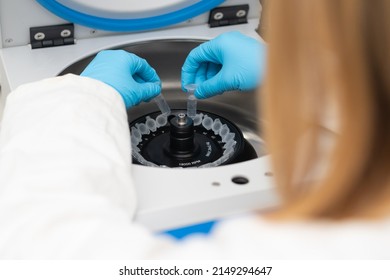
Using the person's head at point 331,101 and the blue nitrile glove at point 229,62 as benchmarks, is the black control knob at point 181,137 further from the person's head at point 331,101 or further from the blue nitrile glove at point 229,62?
the person's head at point 331,101

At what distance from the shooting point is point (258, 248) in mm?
654

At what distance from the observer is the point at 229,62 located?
4.50 feet

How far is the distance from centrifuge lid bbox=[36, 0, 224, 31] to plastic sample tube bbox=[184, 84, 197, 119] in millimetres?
241

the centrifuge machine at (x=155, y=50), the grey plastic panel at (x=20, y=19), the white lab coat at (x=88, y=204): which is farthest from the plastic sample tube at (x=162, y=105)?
the white lab coat at (x=88, y=204)

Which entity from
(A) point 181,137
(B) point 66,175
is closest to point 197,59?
(A) point 181,137

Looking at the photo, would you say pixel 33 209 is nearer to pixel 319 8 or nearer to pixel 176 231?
pixel 176 231

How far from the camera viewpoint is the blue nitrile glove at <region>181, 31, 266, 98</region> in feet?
4.46

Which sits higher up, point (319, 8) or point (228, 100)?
point (319, 8)

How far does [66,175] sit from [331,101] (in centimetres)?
39

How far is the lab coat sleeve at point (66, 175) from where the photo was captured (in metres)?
0.73

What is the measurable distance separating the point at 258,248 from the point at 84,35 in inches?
41.0

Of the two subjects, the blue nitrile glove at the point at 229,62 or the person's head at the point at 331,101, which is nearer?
the person's head at the point at 331,101

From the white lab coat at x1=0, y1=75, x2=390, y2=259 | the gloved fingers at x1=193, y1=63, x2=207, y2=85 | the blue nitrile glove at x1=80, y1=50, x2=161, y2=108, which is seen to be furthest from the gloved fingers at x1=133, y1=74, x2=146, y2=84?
the white lab coat at x1=0, y1=75, x2=390, y2=259

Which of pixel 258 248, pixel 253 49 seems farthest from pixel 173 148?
pixel 258 248
